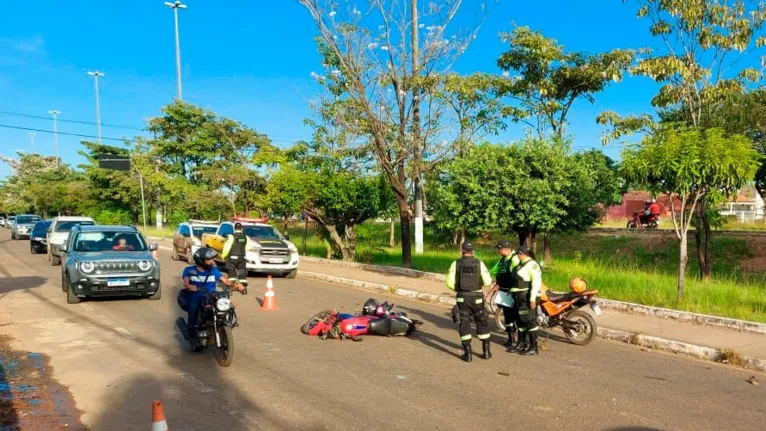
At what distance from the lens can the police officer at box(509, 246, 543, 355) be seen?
797cm

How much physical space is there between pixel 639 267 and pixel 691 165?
30.4 feet

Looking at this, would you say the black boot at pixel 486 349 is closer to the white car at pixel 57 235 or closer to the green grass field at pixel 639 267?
the green grass field at pixel 639 267

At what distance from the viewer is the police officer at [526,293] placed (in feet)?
26.1

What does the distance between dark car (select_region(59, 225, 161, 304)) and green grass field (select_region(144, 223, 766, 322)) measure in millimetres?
8325

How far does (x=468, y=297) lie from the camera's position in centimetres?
755

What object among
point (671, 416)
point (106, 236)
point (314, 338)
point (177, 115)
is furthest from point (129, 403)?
point (177, 115)

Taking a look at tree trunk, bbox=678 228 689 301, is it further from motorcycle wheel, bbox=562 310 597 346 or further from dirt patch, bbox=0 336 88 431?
dirt patch, bbox=0 336 88 431

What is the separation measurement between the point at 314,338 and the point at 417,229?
43.2ft

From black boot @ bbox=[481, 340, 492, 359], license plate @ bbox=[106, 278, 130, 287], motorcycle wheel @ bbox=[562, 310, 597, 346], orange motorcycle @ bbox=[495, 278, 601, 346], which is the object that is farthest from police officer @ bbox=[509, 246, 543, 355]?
license plate @ bbox=[106, 278, 130, 287]

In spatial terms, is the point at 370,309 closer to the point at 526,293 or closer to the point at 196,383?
the point at 526,293

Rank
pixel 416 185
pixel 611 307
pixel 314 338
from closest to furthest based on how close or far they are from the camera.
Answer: pixel 314 338 → pixel 611 307 → pixel 416 185

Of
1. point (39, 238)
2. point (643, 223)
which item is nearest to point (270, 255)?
point (39, 238)

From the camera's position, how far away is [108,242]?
42.4 feet

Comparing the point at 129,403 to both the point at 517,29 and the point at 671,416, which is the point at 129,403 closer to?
the point at 671,416
